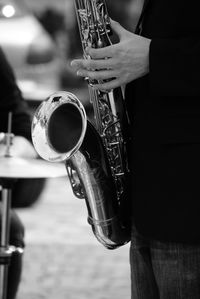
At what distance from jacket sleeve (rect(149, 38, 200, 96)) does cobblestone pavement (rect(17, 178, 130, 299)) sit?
7.85 feet

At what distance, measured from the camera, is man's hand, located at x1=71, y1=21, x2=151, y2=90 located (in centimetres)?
186

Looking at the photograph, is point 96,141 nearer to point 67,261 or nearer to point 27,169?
point 27,169

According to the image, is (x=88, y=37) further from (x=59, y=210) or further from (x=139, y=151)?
(x=59, y=210)

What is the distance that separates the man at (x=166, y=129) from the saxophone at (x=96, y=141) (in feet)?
0.78

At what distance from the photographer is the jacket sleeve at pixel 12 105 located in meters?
3.19

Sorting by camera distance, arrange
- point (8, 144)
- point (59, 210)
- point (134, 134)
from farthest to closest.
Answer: point (59, 210) < point (8, 144) < point (134, 134)

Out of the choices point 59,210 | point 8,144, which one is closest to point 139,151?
point 8,144

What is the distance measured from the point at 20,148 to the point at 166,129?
1194mm

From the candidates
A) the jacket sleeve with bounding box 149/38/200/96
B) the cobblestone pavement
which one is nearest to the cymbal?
the jacket sleeve with bounding box 149/38/200/96

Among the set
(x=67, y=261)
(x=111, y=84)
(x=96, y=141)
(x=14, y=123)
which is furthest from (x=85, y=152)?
(x=67, y=261)

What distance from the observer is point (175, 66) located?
71.8 inches

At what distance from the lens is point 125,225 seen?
7.14 ft

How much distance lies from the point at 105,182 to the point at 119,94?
27 centimetres

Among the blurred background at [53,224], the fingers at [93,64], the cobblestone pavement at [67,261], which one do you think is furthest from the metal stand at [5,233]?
the cobblestone pavement at [67,261]
